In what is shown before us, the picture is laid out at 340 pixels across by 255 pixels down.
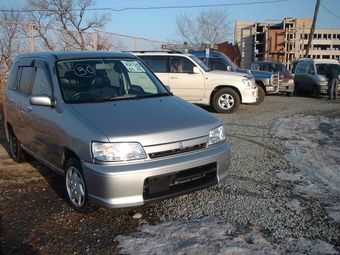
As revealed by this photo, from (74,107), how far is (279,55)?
4179 cm

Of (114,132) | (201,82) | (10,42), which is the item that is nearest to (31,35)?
(10,42)

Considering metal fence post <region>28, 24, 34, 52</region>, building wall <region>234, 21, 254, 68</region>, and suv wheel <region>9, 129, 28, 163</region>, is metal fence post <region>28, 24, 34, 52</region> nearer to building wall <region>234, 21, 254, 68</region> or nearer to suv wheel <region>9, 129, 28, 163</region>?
suv wheel <region>9, 129, 28, 163</region>

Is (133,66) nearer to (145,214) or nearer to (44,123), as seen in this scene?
(44,123)

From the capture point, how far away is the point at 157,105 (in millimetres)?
4191

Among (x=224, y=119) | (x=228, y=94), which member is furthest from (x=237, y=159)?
(x=228, y=94)

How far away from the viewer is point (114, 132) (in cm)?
341

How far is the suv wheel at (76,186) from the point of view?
3673 millimetres

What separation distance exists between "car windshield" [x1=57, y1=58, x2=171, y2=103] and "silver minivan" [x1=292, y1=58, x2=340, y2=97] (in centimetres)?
1258

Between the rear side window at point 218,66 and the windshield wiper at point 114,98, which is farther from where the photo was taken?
the rear side window at point 218,66

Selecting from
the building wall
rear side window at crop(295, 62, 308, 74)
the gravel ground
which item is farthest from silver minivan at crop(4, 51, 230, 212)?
the building wall

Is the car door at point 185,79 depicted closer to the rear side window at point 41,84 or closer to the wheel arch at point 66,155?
the rear side window at point 41,84

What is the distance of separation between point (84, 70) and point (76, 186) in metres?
1.58

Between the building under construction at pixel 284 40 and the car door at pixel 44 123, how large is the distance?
3742cm

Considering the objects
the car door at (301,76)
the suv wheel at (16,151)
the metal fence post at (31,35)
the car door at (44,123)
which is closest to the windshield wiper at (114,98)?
the car door at (44,123)
